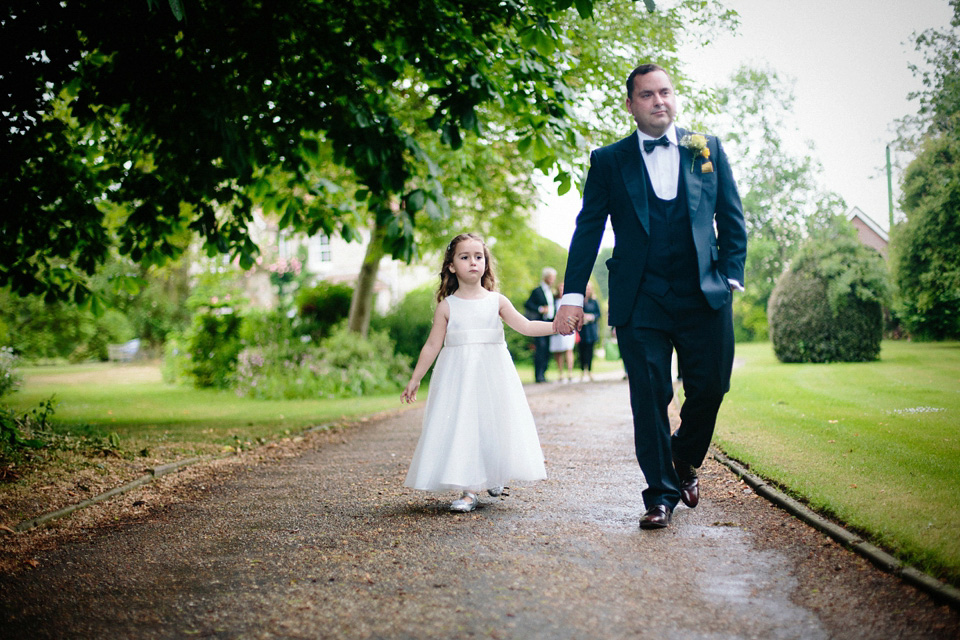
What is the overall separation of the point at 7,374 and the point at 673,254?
13576 mm

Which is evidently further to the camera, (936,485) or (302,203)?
(302,203)

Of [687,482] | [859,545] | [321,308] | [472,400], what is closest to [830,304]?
[687,482]

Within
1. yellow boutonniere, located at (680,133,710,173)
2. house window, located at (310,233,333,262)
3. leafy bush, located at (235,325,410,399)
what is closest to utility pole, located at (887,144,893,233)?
yellow boutonniere, located at (680,133,710,173)

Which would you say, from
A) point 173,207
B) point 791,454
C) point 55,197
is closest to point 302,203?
point 173,207

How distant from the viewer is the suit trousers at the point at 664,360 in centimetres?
421

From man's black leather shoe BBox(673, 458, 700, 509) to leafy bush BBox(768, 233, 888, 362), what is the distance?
4666 mm

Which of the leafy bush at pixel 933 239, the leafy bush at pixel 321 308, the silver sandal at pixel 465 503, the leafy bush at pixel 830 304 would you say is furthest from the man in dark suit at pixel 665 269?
the leafy bush at pixel 321 308

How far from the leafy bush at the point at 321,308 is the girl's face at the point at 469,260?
1235cm

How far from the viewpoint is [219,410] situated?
42.0 ft

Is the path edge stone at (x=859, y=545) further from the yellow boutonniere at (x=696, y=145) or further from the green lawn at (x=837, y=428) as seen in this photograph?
the yellow boutonniere at (x=696, y=145)

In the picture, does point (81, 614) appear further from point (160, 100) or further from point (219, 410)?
point (219, 410)

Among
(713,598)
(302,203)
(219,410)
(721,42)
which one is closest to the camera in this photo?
(713,598)

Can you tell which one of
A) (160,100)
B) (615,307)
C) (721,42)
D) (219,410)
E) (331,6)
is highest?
(721,42)

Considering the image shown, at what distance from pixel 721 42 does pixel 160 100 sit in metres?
7.69
